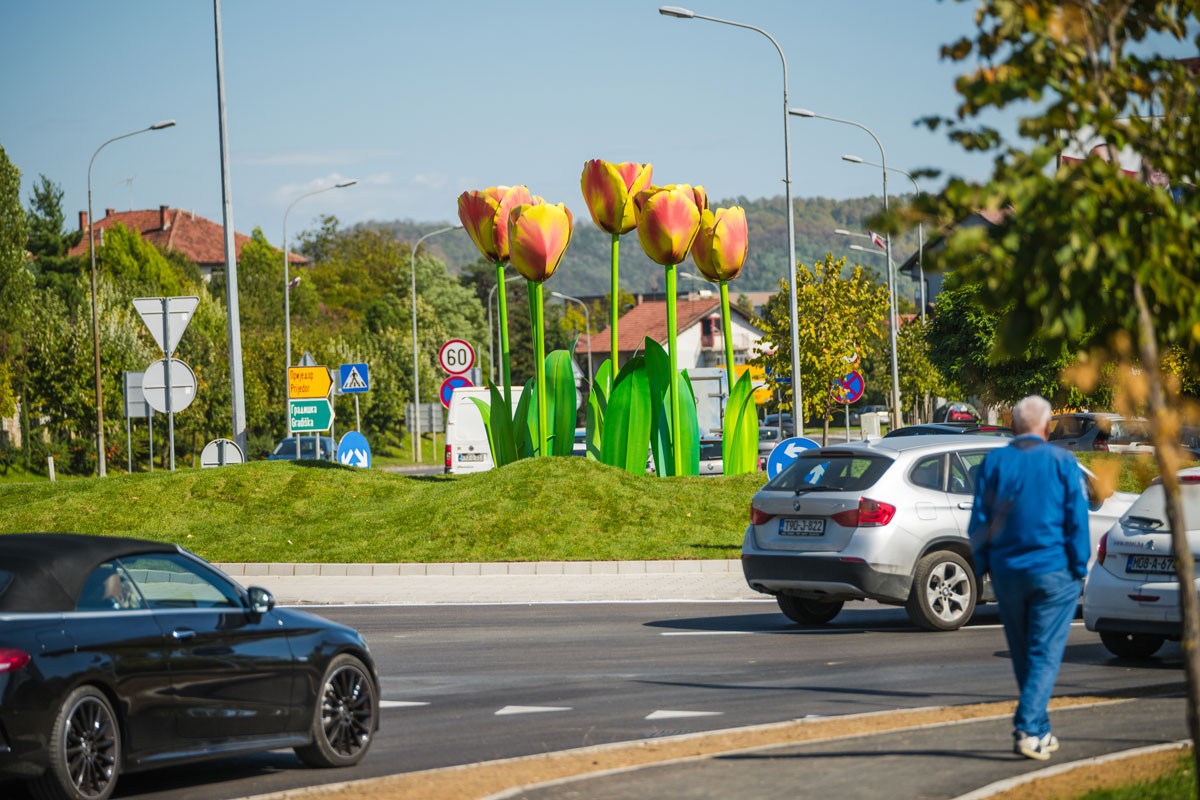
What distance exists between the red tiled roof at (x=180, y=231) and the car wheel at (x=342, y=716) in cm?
11869

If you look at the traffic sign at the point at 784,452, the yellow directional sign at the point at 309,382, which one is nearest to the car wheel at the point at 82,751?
the traffic sign at the point at 784,452

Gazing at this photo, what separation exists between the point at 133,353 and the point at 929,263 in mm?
61852

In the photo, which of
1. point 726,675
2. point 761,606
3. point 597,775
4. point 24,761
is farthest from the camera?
point 761,606

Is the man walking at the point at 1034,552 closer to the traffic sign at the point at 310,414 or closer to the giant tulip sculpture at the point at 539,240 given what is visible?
the giant tulip sculpture at the point at 539,240

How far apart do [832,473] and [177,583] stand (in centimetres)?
730

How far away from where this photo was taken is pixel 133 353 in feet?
213

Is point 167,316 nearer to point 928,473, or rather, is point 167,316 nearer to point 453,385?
point 453,385

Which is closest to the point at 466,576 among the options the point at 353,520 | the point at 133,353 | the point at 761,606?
the point at 353,520

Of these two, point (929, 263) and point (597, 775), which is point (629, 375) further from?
point (929, 263)

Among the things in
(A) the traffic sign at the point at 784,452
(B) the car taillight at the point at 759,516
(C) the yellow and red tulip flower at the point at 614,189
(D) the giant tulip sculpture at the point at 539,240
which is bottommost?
(B) the car taillight at the point at 759,516

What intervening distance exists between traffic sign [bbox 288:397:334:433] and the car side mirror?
20.5 meters

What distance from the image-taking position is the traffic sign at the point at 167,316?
24.5 m

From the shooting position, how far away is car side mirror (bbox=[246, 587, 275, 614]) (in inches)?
339

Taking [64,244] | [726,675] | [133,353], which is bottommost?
[726,675]
